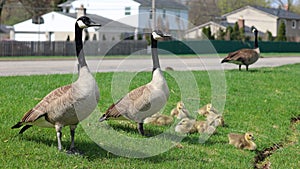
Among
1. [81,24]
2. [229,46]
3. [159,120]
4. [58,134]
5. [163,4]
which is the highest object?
[163,4]

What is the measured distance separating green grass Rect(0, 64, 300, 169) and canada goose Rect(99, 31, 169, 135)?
54cm

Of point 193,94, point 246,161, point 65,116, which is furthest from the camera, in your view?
point 193,94

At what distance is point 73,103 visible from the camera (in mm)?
7043

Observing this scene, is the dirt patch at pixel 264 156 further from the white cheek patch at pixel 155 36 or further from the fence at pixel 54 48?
the fence at pixel 54 48

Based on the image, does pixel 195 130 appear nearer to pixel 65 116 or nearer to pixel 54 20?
pixel 65 116

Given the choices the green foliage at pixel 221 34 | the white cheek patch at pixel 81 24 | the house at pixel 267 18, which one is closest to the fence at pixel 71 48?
the green foliage at pixel 221 34

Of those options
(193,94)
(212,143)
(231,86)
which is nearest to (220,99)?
(193,94)

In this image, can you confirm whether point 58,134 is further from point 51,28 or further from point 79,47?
point 51,28

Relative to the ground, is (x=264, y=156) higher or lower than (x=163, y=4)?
lower

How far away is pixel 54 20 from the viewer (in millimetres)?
57188

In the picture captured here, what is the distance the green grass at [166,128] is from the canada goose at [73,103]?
1.59ft

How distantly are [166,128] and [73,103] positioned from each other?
3.33m

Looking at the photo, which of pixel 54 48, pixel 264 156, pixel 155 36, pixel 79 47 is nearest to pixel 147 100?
pixel 155 36

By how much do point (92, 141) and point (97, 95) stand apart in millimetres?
1543
